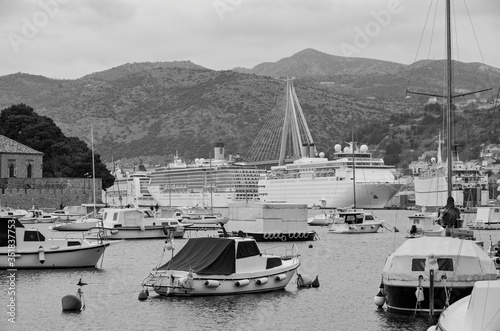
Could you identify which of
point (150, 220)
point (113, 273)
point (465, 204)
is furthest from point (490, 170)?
point (113, 273)

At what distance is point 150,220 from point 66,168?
53.2 metres

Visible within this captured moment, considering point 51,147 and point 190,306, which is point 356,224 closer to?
point 190,306

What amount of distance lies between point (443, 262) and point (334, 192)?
11943cm

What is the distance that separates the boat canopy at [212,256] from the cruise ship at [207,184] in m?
126

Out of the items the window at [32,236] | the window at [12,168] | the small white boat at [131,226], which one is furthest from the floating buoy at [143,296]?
the window at [12,168]

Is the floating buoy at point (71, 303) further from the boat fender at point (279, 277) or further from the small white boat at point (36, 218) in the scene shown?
the small white boat at point (36, 218)

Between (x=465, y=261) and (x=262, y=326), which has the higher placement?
(x=465, y=261)

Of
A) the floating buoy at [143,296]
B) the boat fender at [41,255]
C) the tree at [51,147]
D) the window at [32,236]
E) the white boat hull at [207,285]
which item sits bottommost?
the floating buoy at [143,296]

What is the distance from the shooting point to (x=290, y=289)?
3584 cm

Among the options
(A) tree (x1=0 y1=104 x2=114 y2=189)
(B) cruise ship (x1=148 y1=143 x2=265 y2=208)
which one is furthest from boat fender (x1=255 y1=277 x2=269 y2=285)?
(B) cruise ship (x1=148 y1=143 x2=265 y2=208)

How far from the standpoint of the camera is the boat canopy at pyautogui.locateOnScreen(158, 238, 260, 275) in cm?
3309

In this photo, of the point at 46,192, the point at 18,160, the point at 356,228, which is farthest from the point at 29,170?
the point at 356,228

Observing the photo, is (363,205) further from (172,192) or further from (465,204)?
(172,192)

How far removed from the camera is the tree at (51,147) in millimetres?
119500
